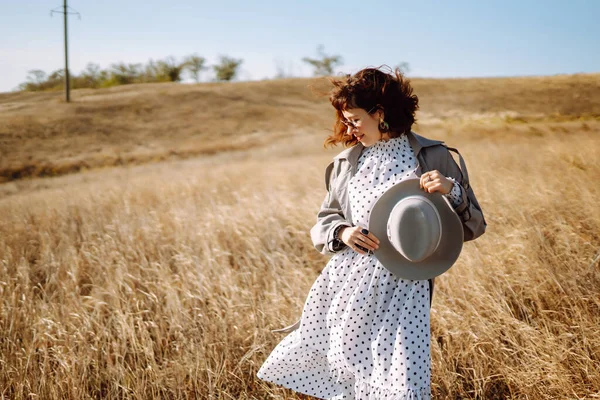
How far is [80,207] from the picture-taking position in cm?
571

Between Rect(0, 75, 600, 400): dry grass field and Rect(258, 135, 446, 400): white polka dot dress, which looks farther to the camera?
Rect(0, 75, 600, 400): dry grass field

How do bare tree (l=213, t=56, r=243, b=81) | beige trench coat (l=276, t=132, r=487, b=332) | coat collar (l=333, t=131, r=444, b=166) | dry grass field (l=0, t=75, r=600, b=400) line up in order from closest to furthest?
1. beige trench coat (l=276, t=132, r=487, b=332)
2. coat collar (l=333, t=131, r=444, b=166)
3. dry grass field (l=0, t=75, r=600, b=400)
4. bare tree (l=213, t=56, r=243, b=81)

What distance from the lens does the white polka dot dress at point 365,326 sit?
55.3 inches

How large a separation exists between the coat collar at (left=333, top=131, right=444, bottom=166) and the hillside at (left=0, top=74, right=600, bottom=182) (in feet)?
15.9

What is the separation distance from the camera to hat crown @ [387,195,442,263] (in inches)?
53.1

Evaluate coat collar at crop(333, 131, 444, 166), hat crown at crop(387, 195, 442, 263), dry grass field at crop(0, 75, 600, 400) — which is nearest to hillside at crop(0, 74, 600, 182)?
dry grass field at crop(0, 75, 600, 400)

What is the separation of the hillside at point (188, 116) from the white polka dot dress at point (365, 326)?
4.98 meters

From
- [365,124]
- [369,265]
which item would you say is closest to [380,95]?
[365,124]

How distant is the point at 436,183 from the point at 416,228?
0.57 ft

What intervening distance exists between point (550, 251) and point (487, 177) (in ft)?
8.18

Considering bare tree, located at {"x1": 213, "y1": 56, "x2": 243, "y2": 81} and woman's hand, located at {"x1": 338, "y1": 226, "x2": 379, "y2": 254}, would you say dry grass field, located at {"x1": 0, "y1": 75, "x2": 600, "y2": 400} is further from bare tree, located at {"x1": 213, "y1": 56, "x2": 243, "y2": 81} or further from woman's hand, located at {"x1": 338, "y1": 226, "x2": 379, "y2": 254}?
bare tree, located at {"x1": 213, "y1": 56, "x2": 243, "y2": 81}

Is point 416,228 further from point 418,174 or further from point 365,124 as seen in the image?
point 365,124

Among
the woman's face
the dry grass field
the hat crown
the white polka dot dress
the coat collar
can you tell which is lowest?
the dry grass field

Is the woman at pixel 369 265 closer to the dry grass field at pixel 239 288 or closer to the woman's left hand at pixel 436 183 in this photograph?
the woman's left hand at pixel 436 183
